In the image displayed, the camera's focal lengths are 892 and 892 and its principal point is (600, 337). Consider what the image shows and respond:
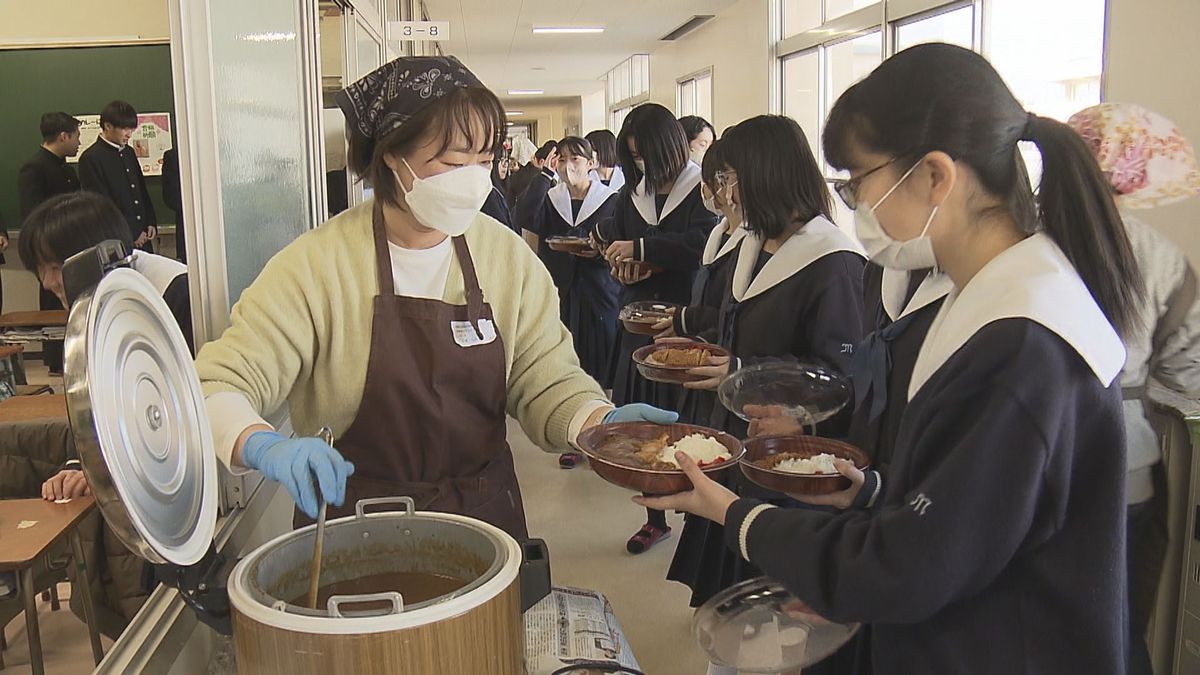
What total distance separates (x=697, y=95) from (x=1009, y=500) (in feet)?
27.8

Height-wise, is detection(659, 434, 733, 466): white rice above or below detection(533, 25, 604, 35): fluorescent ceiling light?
below

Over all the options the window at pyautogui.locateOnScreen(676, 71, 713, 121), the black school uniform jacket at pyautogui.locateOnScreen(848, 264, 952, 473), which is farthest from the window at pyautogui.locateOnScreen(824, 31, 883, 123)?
the black school uniform jacket at pyautogui.locateOnScreen(848, 264, 952, 473)

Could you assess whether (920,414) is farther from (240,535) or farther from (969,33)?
(969,33)

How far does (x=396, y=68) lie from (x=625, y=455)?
0.64 meters

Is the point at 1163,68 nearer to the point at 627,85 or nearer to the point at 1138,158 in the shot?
the point at 1138,158

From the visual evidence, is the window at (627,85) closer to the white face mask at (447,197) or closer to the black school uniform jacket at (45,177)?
the black school uniform jacket at (45,177)

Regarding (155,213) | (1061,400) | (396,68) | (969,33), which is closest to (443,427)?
(396,68)

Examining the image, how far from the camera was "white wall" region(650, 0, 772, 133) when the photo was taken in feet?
21.7

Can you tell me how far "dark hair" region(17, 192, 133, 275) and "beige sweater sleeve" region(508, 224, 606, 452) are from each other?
3.25 feet

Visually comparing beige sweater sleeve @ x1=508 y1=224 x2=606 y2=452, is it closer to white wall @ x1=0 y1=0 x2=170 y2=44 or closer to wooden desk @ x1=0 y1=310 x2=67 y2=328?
wooden desk @ x1=0 y1=310 x2=67 y2=328

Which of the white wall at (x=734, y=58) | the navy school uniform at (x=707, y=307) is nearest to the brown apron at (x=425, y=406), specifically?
the navy school uniform at (x=707, y=307)

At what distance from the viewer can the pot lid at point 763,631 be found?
1108 mm

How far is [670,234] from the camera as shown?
3.25 metres

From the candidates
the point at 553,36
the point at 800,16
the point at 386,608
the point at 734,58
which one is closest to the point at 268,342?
the point at 386,608
